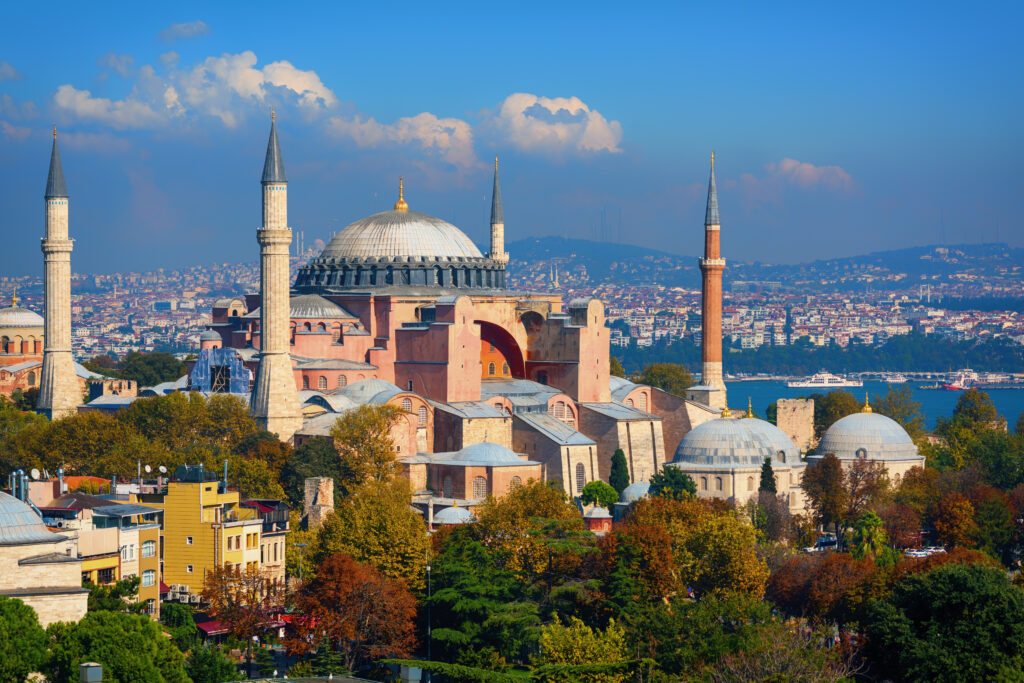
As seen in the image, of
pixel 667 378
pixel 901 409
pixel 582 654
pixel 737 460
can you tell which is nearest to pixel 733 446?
pixel 737 460

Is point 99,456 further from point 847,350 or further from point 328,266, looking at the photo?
point 847,350

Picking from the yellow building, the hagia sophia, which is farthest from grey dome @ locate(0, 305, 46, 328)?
the yellow building

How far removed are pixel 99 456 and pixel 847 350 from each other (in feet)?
504

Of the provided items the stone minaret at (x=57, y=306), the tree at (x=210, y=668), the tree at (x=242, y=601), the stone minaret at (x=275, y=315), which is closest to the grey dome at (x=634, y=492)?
the stone minaret at (x=275, y=315)

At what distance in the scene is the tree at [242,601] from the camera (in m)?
29.0

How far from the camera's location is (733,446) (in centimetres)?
4291

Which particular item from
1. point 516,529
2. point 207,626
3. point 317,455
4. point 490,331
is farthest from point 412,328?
point 207,626

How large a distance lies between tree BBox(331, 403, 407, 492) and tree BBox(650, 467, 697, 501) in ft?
18.1

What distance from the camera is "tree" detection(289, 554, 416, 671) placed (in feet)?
95.0

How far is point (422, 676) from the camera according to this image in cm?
2838

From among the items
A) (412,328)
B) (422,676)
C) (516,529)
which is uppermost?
(412,328)

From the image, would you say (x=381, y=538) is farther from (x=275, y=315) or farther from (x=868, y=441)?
(x=868, y=441)

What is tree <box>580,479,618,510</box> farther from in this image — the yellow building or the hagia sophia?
the yellow building

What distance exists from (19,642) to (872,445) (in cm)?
2613
